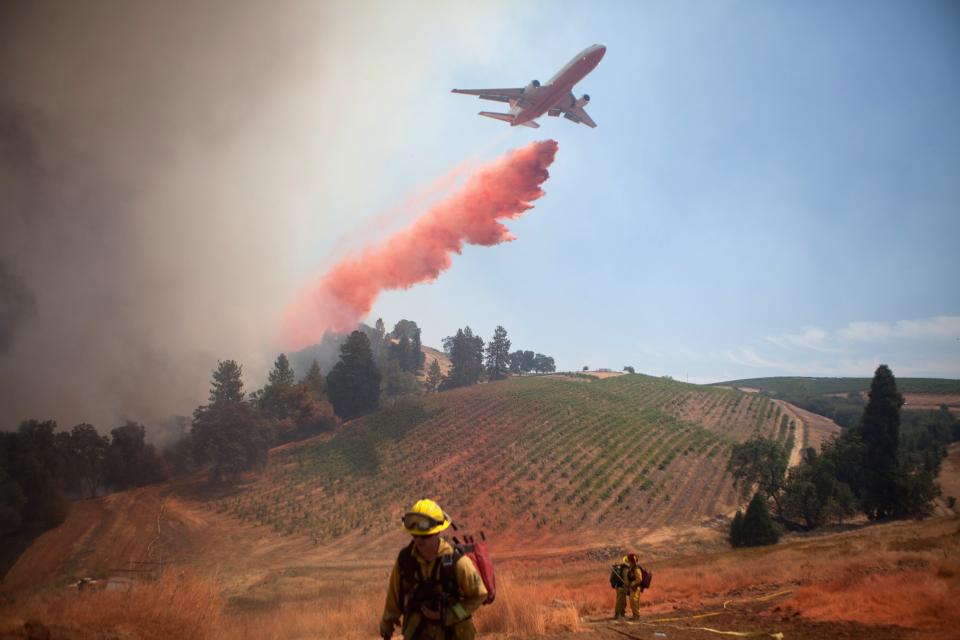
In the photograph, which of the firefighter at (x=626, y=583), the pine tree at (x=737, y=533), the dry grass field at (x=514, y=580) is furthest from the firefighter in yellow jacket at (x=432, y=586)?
the pine tree at (x=737, y=533)

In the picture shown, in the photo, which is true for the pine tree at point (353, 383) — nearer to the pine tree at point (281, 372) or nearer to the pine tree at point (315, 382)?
the pine tree at point (315, 382)

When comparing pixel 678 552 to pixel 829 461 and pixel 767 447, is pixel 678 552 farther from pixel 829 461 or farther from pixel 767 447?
pixel 829 461

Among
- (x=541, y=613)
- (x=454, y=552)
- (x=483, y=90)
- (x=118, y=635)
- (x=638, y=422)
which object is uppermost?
(x=483, y=90)

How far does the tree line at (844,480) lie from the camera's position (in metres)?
33.0

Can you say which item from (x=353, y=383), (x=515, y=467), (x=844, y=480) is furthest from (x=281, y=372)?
(x=844, y=480)

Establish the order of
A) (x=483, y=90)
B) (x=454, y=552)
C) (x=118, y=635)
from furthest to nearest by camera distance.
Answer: (x=483, y=90)
(x=118, y=635)
(x=454, y=552)

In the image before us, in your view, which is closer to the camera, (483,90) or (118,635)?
(118,635)

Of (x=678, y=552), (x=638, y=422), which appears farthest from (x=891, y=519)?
(x=638, y=422)

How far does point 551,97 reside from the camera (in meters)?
37.2

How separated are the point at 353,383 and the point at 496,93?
50376 millimetres

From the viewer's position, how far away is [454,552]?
404 centimetres

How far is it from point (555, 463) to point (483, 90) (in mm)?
38071

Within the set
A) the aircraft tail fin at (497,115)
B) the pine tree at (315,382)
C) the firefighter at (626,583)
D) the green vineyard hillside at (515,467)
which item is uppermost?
the aircraft tail fin at (497,115)

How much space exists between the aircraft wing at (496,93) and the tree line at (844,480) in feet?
115
